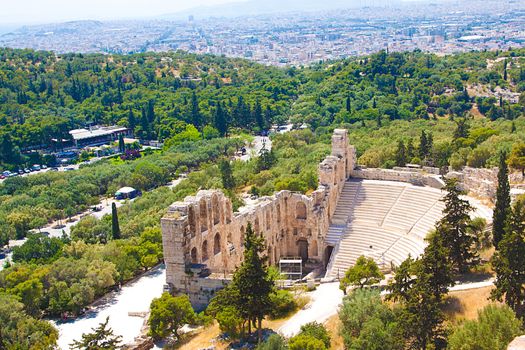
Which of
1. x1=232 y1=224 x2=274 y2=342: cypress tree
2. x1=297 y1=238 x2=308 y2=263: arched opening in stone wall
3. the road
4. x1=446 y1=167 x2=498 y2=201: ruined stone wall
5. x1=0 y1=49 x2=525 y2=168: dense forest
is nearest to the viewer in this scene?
x1=232 y1=224 x2=274 y2=342: cypress tree

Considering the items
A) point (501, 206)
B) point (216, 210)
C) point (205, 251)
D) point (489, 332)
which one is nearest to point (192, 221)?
point (205, 251)

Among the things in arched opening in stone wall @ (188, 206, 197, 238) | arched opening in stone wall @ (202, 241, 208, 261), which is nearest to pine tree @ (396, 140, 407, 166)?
arched opening in stone wall @ (202, 241, 208, 261)

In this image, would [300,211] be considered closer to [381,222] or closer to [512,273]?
[381,222]

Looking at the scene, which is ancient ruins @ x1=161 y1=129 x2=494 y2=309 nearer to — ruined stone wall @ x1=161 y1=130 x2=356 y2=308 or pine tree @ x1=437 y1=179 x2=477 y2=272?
ruined stone wall @ x1=161 y1=130 x2=356 y2=308

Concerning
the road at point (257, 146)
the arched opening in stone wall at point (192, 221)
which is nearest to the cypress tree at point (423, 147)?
the arched opening in stone wall at point (192, 221)

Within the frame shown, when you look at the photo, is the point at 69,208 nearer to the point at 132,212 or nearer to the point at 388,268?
the point at 132,212

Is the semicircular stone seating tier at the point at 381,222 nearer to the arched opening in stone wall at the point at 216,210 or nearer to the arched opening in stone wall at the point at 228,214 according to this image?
the arched opening in stone wall at the point at 228,214
